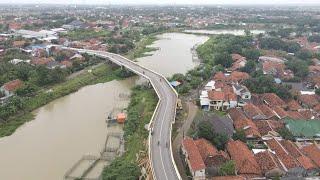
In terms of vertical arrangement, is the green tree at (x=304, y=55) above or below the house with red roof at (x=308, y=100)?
above

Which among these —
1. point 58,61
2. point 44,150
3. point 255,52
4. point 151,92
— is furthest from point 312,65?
point 44,150

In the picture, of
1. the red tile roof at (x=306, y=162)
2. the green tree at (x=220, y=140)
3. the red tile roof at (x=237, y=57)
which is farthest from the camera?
the red tile roof at (x=237, y=57)

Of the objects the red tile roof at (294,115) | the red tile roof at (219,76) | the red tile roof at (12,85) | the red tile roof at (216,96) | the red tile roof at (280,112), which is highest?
the red tile roof at (12,85)

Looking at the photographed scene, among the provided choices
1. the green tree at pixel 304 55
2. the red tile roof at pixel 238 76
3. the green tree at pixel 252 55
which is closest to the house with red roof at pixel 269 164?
the red tile roof at pixel 238 76

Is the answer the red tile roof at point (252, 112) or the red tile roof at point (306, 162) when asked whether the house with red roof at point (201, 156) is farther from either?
the red tile roof at point (252, 112)

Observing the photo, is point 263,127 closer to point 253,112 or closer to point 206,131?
point 253,112

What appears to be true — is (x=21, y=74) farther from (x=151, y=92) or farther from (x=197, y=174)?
(x=197, y=174)

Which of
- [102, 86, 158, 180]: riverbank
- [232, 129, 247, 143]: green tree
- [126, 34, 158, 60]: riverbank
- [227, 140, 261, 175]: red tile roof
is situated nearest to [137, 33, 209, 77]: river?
[126, 34, 158, 60]: riverbank

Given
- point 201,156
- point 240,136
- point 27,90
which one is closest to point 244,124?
point 240,136
